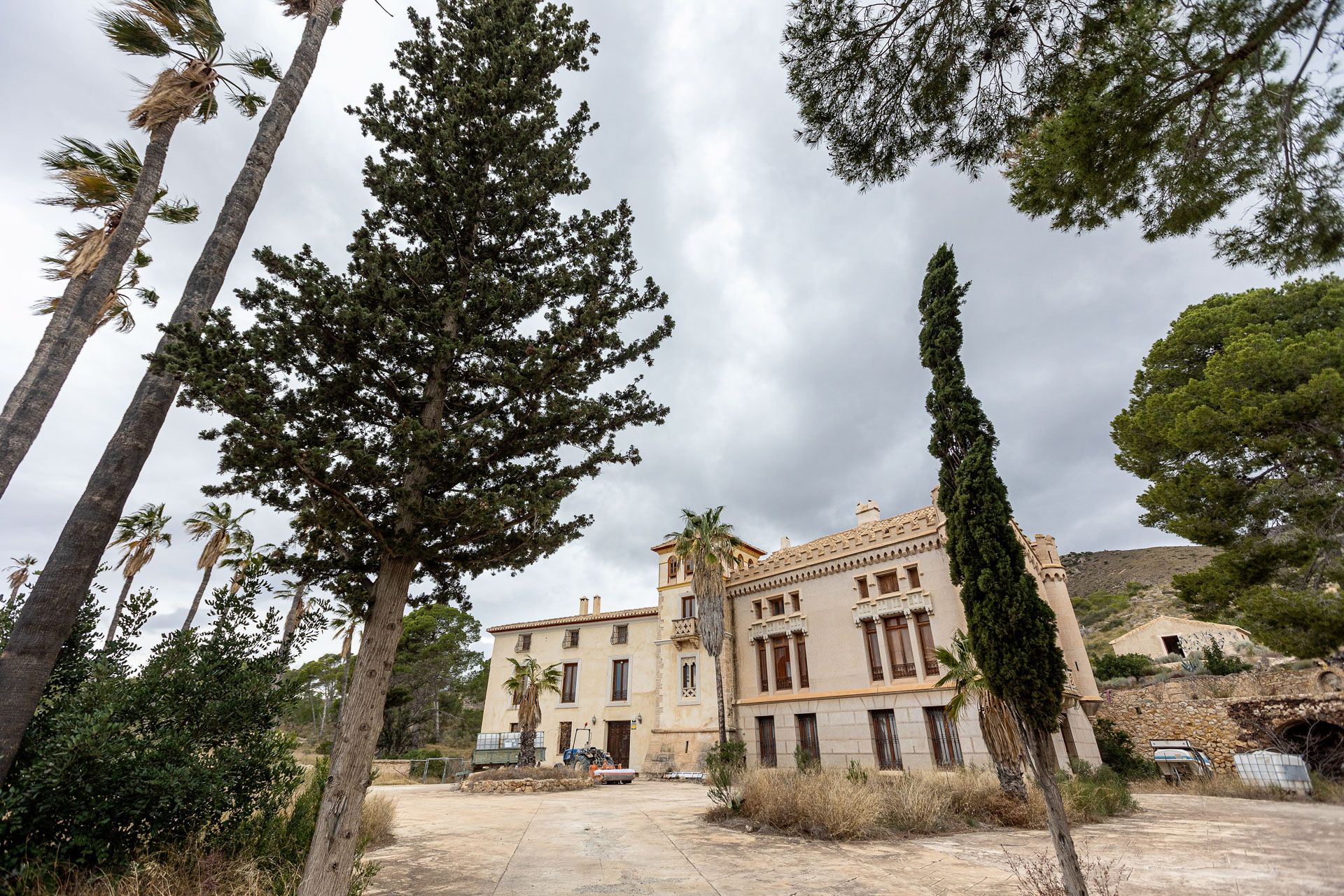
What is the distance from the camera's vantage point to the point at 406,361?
6.98 m

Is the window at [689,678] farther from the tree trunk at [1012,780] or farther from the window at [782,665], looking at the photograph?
the tree trunk at [1012,780]

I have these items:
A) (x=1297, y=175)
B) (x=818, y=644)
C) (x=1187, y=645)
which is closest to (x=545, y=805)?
(x=818, y=644)

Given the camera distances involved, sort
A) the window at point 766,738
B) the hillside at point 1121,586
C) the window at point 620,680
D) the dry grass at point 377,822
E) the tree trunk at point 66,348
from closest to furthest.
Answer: the tree trunk at point 66,348 < the dry grass at point 377,822 < the window at point 766,738 < the window at point 620,680 < the hillside at point 1121,586

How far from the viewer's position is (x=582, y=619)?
3108 centimetres

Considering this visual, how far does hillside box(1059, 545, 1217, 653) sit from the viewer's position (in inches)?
1732

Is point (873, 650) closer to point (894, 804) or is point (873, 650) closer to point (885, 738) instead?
point (885, 738)

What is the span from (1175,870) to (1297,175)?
306 inches

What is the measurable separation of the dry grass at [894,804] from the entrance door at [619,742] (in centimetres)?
1749

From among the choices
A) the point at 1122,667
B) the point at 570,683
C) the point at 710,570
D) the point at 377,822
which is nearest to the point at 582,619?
the point at 570,683

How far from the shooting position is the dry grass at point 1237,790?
42.2 feet

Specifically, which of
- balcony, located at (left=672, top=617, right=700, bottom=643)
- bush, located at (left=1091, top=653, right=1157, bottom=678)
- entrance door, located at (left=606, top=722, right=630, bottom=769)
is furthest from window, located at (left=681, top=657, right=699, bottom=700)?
bush, located at (left=1091, top=653, right=1157, bottom=678)

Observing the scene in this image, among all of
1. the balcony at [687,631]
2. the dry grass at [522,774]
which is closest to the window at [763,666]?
the balcony at [687,631]

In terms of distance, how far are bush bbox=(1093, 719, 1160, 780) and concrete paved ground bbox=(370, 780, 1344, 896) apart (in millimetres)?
9895

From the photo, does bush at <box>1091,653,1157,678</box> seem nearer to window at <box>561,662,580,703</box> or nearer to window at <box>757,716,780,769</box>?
window at <box>757,716,780,769</box>
